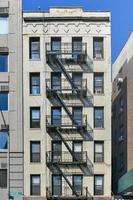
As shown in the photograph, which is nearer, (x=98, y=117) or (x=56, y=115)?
(x=56, y=115)

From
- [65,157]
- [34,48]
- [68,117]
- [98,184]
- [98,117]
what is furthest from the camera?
[34,48]

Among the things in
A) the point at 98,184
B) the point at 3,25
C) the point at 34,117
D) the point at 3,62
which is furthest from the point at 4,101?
the point at 98,184

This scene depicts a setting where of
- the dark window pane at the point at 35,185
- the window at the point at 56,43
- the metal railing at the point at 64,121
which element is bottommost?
the dark window pane at the point at 35,185

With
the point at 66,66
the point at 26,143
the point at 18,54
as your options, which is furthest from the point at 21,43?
the point at 26,143

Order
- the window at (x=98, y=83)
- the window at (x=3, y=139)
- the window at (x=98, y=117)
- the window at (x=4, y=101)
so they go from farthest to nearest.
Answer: the window at (x=98, y=83) < the window at (x=98, y=117) < the window at (x=4, y=101) < the window at (x=3, y=139)

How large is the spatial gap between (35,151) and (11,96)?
5.08 m

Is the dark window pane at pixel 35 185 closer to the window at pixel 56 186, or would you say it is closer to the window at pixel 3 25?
the window at pixel 56 186

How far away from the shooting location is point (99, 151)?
54.4 metres

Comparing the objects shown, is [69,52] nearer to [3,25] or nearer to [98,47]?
[98,47]

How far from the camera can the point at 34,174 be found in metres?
53.8

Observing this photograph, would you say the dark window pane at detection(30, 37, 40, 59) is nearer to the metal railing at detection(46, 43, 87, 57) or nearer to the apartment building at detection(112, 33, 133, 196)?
the metal railing at detection(46, 43, 87, 57)

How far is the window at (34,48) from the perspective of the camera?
55312 mm

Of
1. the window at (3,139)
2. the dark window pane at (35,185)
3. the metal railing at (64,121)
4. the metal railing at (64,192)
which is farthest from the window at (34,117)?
the metal railing at (64,192)

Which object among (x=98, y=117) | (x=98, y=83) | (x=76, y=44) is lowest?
(x=98, y=117)
